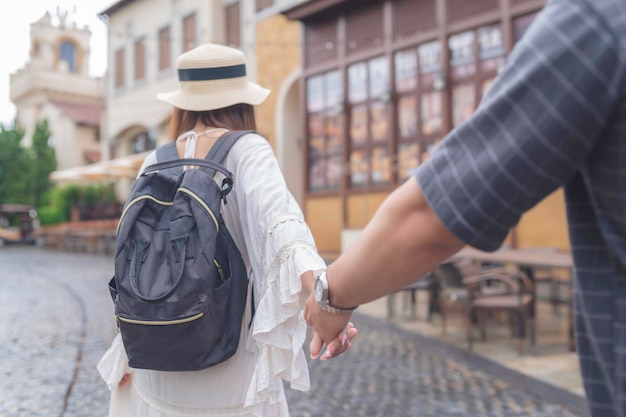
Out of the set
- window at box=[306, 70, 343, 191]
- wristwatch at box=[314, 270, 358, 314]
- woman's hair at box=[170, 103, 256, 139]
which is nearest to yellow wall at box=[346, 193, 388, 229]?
window at box=[306, 70, 343, 191]

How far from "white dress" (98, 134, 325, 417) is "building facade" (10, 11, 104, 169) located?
35.7 m

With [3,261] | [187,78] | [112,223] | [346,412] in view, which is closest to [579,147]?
[187,78]

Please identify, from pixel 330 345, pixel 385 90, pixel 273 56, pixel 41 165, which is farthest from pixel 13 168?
pixel 330 345

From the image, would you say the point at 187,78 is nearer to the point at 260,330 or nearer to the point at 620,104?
the point at 260,330

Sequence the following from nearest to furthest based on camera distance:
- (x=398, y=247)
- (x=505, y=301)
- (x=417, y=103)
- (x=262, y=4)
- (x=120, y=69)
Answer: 1. (x=398, y=247)
2. (x=505, y=301)
3. (x=417, y=103)
4. (x=262, y=4)
5. (x=120, y=69)

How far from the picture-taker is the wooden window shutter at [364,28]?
14.3m

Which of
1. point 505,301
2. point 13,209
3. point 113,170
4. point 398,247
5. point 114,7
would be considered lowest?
point 505,301

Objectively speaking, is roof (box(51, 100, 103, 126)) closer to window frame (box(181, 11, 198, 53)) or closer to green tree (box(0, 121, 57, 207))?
green tree (box(0, 121, 57, 207))

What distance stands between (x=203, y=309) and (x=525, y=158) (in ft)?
3.58

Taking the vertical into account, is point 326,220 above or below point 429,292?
above

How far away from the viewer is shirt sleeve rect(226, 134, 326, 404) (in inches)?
72.1

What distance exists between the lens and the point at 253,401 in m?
1.82

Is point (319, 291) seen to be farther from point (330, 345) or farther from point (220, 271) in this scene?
point (220, 271)

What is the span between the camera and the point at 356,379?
5.31 meters
